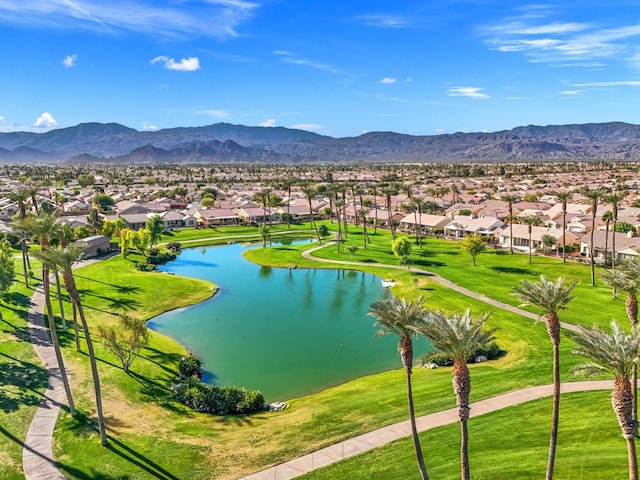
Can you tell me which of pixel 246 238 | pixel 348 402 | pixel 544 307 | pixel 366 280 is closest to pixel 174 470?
pixel 348 402

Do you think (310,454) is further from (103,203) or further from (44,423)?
(103,203)

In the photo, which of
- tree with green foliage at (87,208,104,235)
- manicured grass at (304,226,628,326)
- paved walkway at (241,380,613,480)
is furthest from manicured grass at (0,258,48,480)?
tree with green foliage at (87,208,104,235)

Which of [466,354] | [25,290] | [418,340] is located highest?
[466,354]

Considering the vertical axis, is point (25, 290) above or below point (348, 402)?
above

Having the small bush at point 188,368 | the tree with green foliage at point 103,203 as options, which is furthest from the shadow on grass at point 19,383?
the tree with green foliage at point 103,203

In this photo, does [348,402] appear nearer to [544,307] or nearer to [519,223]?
[544,307]

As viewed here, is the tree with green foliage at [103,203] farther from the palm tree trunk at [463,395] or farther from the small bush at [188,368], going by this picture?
the palm tree trunk at [463,395]

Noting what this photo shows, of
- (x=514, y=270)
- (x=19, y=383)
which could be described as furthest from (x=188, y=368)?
(x=514, y=270)
